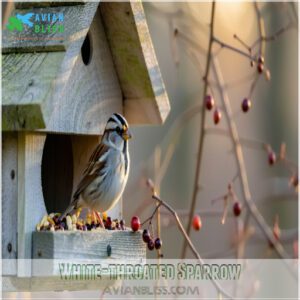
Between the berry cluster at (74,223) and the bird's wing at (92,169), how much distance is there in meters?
0.11

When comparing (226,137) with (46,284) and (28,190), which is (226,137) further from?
(28,190)

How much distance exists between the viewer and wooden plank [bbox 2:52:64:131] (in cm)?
312

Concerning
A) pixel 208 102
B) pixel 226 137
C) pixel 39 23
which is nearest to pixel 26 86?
pixel 39 23

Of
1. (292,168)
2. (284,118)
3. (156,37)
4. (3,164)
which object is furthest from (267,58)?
(3,164)

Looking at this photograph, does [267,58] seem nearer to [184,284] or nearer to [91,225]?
[184,284]

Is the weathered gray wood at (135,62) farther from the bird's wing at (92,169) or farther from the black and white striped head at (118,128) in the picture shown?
the bird's wing at (92,169)

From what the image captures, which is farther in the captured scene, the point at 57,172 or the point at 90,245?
the point at 57,172

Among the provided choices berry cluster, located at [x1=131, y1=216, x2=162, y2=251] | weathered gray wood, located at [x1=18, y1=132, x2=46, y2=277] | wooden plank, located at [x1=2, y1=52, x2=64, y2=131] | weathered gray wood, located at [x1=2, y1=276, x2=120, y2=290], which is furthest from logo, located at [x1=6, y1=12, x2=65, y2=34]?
weathered gray wood, located at [x1=2, y1=276, x2=120, y2=290]

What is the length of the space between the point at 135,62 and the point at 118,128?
0.33 meters

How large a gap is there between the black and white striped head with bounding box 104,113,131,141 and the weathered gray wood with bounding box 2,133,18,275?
54cm

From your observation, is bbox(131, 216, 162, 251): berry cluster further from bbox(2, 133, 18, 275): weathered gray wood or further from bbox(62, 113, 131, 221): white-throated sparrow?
bbox(2, 133, 18, 275): weathered gray wood

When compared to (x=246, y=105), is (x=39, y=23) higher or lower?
higher

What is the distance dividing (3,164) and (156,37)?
657 cm

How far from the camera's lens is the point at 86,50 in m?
3.81
